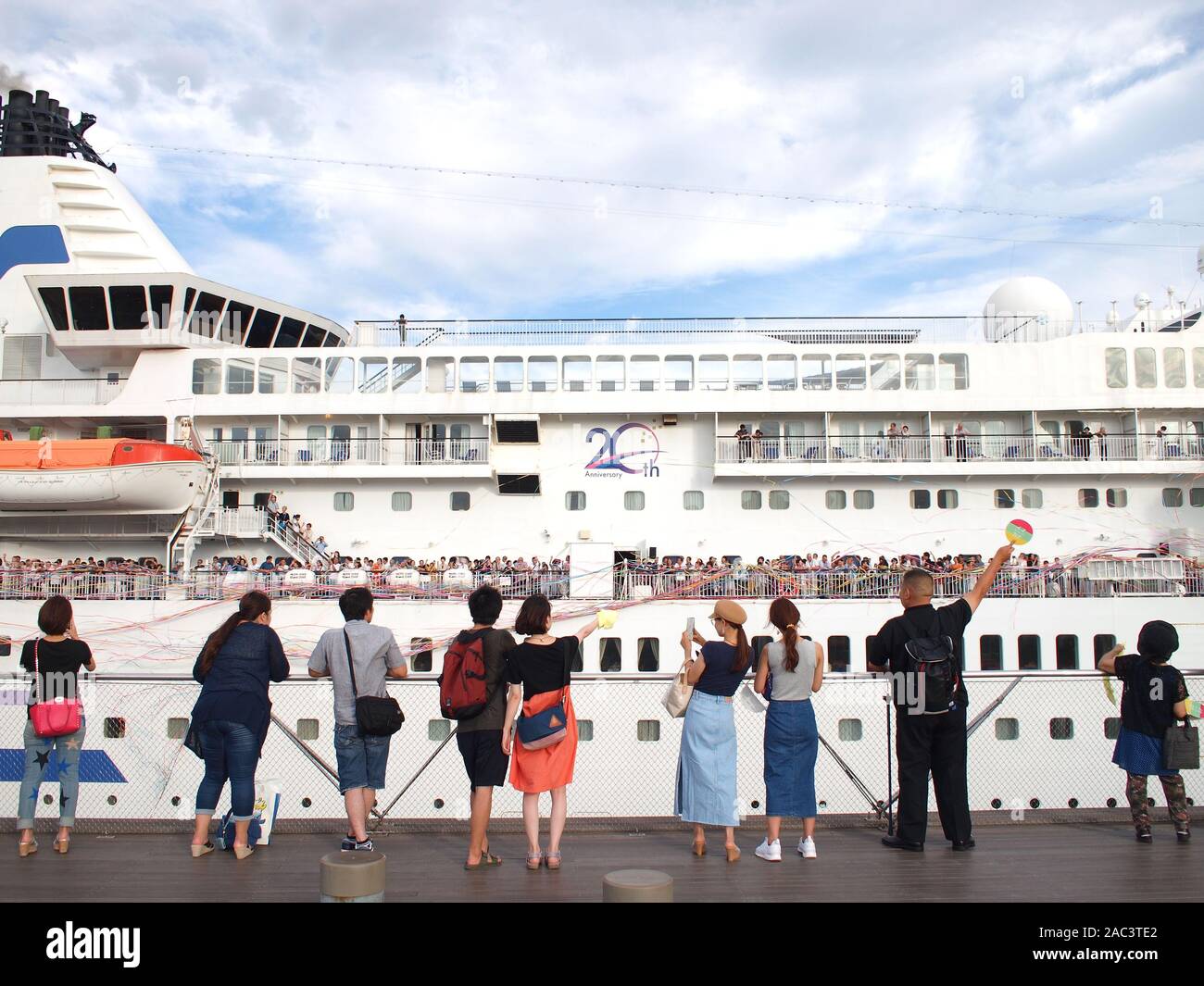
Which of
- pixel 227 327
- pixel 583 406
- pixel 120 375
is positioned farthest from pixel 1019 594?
pixel 120 375

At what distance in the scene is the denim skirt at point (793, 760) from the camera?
5.84 meters

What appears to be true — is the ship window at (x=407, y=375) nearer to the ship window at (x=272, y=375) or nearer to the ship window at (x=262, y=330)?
the ship window at (x=272, y=375)

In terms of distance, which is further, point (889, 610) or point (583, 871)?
point (889, 610)

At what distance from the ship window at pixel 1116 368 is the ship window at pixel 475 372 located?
1421 centimetres

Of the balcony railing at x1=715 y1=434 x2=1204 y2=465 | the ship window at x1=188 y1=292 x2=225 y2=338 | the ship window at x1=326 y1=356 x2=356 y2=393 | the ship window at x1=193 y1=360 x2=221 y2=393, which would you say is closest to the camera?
the balcony railing at x1=715 y1=434 x2=1204 y2=465

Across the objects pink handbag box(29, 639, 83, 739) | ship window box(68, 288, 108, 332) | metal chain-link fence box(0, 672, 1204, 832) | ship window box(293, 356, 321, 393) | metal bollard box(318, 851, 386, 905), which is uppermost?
ship window box(68, 288, 108, 332)

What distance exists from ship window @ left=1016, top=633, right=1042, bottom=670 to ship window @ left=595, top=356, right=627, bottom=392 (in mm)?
9689

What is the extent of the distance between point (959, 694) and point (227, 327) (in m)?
20.6

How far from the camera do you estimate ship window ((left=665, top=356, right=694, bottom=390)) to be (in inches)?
799

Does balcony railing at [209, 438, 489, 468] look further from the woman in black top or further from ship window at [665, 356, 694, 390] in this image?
the woman in black top

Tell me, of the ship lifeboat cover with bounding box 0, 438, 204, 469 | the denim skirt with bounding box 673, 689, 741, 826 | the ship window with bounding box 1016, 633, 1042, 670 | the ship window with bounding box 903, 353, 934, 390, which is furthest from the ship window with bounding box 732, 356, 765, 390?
the denim skirt with bounding box 673, 689, 741, 826

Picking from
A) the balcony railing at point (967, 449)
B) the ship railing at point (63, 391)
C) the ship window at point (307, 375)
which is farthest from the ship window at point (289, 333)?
the balcony railing at point (967, 449)
